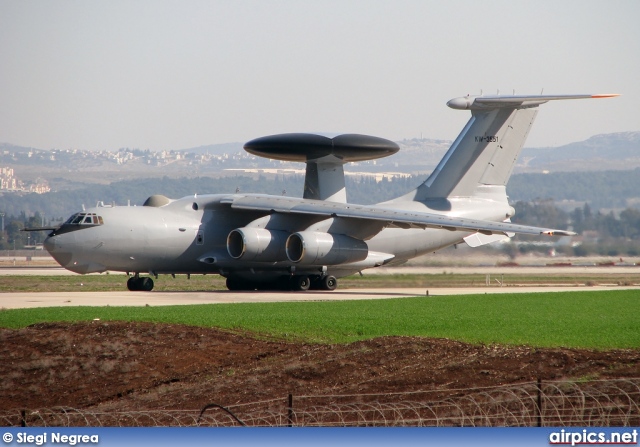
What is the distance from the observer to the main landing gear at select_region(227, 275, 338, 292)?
32.8m

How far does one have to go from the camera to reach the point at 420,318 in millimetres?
19906

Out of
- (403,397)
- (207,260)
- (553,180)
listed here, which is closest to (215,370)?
(403,397)

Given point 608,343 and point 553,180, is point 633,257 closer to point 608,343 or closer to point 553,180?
point 608,343

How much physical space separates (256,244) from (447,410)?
1827 centimetres

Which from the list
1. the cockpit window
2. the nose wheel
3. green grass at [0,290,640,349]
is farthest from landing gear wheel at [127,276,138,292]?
green grass at [0,290,640,349]

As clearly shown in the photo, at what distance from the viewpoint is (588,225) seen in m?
40.3

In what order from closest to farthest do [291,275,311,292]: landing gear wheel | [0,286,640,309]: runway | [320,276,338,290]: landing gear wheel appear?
[0,286,640,309]: runway → [291,275,311,292]: landing gear wheel → [320,276,338,290]: landing gear wheel

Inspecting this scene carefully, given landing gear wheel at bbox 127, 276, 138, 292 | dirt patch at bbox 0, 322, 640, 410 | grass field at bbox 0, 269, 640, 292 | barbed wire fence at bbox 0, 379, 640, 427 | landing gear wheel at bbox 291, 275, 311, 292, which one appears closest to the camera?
barbed wire fence at bbox 0, 379, 640, 427

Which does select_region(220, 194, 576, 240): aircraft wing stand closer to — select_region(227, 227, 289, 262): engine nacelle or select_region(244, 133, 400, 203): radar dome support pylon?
select_region(227, 227, 289, 262): engine nacelle

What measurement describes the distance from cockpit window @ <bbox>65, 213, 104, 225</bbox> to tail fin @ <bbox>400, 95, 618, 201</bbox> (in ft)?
36.7

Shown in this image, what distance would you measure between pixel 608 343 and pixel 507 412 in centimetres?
437

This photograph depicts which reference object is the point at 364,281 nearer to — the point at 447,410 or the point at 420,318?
the point at 420,318

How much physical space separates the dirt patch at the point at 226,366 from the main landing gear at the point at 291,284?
13.7 m

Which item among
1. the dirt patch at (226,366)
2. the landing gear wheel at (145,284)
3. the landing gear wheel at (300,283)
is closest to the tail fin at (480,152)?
the landing gear wheel at (300,283)
